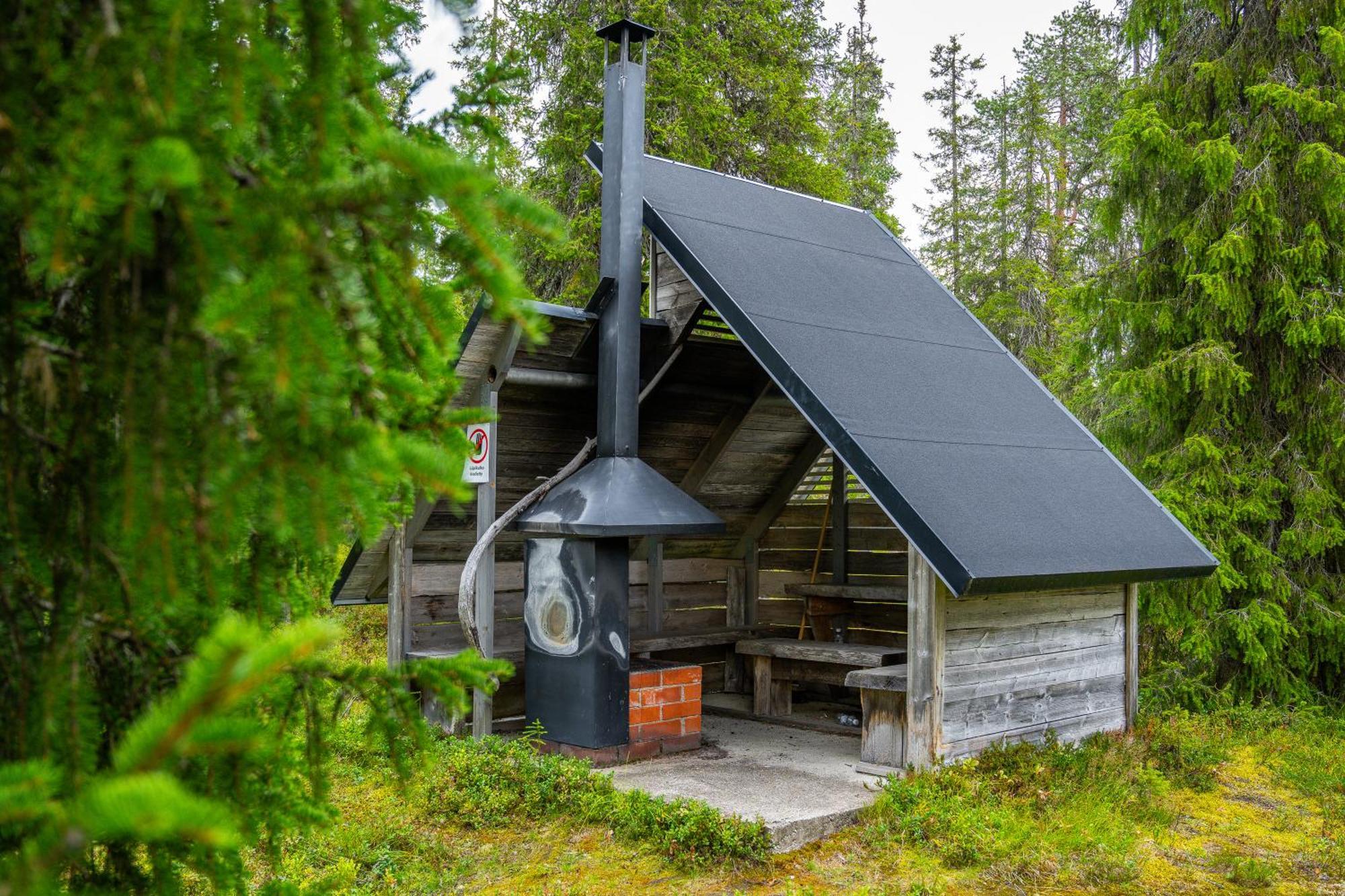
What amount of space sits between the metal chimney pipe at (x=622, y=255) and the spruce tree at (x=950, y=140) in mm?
20813

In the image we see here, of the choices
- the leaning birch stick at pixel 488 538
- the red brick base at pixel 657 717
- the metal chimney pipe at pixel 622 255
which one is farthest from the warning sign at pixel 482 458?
the red brick base at pixel 657 717

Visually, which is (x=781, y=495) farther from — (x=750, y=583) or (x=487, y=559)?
(x=487, y=559)

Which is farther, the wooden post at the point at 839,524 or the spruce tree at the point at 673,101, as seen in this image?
the spruce tree at the point at 673,101

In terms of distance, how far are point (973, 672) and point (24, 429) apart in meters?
5.97

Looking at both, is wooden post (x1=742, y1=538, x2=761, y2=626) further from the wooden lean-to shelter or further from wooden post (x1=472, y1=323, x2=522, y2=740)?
wooden post (x1=472, y1=323, x2=522, y2=740)

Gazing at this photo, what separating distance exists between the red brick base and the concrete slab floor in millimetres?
94

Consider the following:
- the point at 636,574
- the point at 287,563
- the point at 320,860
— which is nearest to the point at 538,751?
the point at 320,860

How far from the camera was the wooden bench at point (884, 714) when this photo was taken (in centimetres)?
668

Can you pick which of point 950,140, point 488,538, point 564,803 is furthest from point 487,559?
point 950,140

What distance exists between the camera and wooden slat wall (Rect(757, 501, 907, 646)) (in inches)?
384

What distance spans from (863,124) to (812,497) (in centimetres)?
1774

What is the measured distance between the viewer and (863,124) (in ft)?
84.9

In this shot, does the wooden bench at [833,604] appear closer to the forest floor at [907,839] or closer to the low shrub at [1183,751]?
the low shrub at [1183,751]

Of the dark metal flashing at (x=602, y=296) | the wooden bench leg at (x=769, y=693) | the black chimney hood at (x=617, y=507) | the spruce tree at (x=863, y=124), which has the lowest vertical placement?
the wooden bench leg at (x=769, y=693)
